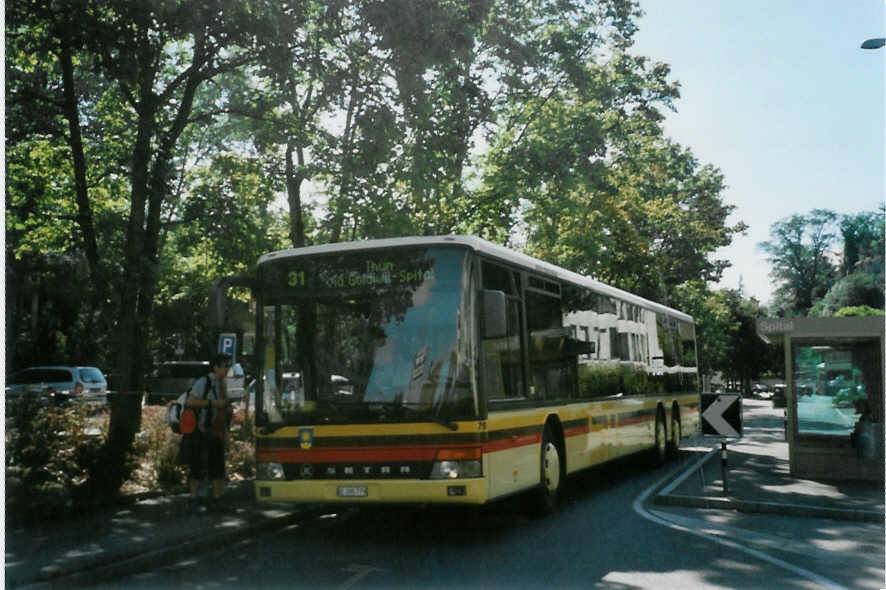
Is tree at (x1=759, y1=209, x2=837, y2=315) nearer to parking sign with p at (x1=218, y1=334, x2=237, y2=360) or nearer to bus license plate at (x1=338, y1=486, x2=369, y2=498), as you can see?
parking sign with p at (x1=218, y1=334, x2=237, y2=360)

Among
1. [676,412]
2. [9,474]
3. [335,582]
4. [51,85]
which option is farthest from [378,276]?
[676,412]

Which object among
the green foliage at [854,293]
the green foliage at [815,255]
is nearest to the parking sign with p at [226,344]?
the green foliage at [854,293]

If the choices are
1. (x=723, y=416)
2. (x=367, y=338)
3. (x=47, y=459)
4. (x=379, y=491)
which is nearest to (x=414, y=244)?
(x=367, y=338)

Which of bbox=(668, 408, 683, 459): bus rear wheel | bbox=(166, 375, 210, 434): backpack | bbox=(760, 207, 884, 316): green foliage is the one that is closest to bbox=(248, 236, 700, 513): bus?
bbox=(166, 375, 210, 434): backpack

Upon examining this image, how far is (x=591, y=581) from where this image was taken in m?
7.79

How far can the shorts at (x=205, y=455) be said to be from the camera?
11445mm

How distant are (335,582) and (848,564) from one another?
462cm

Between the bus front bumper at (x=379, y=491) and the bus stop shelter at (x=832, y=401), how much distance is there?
841 cm

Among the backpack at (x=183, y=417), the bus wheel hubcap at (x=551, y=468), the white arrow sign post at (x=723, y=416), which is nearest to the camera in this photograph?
the bus wheel hubcap at (x=551, y=468)

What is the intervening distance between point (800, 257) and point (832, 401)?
81.5 meters

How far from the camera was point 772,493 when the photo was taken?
1364cm

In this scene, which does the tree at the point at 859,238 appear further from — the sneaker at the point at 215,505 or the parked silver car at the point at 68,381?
the sneaker at the point at 215,505

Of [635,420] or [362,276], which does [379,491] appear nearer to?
[362,276]

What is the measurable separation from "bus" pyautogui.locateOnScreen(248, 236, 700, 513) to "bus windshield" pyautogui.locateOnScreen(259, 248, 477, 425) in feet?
0.04
